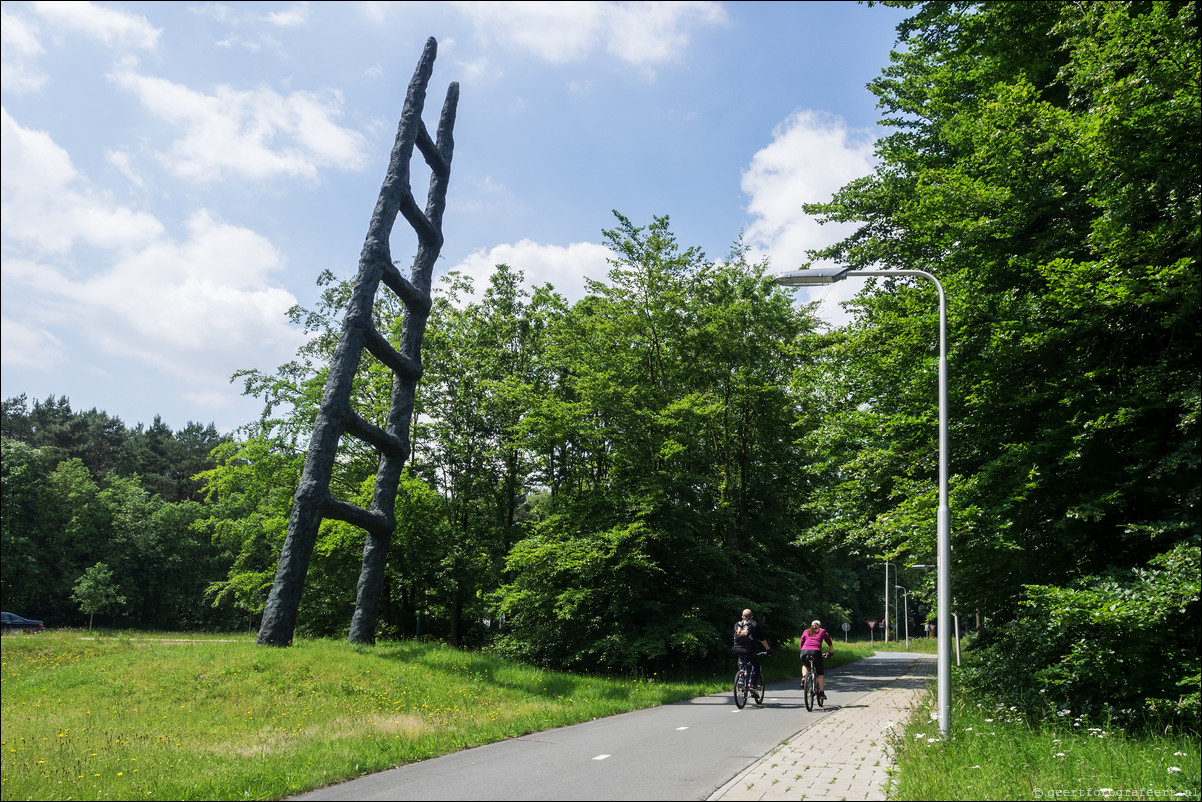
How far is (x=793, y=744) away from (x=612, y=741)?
2347 mm

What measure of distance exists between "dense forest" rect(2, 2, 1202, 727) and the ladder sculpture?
4514 mm

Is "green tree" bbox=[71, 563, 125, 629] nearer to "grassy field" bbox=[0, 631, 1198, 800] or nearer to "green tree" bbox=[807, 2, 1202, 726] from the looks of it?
"grassy field" bbox=[0, 631, 1198, 800]

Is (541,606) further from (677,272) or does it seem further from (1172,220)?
(1172,220)

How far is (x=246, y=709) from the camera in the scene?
34.8 ft

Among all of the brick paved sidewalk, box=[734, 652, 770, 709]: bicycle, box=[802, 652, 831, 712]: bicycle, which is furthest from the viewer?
box=[734, 652, 770, 709]: bicycle

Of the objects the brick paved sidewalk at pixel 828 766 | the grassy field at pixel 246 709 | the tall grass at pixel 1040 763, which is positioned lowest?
the grassy field at pixel 246 709

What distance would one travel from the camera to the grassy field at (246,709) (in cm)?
621

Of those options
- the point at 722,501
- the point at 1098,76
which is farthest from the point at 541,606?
the point at 1098,76

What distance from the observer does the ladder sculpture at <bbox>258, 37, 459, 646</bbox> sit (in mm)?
15109

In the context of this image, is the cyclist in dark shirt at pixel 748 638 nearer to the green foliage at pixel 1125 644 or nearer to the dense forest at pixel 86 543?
the green foliage at pixel 1125 644

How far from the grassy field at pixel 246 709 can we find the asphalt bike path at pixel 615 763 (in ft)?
1.87

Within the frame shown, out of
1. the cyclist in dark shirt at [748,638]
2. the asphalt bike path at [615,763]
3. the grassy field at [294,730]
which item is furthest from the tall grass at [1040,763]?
the cyclist in dark shirt at [748,638]

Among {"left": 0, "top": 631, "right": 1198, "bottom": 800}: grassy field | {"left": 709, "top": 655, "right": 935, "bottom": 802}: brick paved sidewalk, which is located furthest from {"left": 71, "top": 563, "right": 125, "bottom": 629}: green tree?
{"left": 709, "top": 655, "right": 935, "bottom": 802}: brick paved sidewalk

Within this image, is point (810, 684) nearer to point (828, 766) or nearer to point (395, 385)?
point (828, 766)
